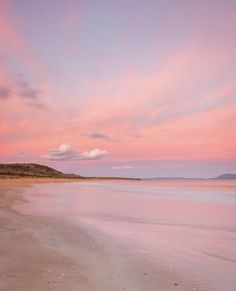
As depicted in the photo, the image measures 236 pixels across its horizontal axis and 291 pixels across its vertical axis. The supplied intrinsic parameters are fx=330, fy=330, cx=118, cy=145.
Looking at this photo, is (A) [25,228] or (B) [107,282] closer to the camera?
(B) [107,282]

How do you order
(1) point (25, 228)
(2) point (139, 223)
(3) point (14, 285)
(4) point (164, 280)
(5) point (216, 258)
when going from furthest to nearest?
(2) point (139, 223) → (1) point (25, 228) → (5) point (216, 258) → (4) point (164, 280) → (3) point (14, 285)

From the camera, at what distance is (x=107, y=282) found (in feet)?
24.8

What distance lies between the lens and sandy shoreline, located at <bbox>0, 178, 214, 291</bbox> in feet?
24.0

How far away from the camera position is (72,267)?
8.65 metres

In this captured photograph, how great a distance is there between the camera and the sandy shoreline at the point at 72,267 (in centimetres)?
731

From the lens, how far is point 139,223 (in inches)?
687

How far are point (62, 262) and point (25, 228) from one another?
6.00m

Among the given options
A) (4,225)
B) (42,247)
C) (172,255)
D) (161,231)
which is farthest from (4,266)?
(161,231)

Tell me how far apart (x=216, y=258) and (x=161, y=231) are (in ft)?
16.9

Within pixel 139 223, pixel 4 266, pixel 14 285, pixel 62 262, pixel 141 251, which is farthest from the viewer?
pixel 139 223

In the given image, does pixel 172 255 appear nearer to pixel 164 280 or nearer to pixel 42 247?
pixel 164 280

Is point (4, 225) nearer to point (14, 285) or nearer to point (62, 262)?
point (62, 262)

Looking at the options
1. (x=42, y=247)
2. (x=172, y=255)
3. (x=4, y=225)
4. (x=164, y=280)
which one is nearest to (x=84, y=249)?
(x=42, y=247)

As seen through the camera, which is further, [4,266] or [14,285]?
[4,266]
